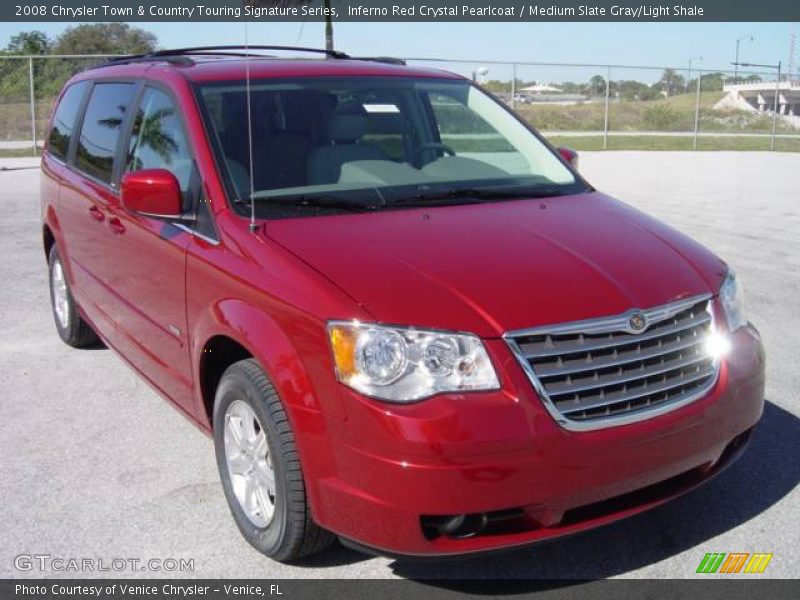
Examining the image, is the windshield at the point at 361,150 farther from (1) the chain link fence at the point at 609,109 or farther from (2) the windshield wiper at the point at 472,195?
(1) the chain link fence at the point at 609,109

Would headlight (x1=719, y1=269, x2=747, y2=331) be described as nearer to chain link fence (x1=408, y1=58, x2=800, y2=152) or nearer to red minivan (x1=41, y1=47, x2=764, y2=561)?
red minivan (x1=41, y1=47, x2=764, y2=561)

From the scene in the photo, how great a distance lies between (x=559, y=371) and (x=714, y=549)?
42.8 inches

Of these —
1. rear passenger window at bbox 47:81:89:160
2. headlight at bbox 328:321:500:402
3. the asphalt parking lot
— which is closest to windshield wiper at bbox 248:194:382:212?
headlight at bbox 328:321:500:402

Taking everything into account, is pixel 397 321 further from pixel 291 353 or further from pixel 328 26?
pixel 328 26

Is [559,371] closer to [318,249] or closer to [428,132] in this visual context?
[318,249]

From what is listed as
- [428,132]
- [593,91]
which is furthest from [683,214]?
[593,91]

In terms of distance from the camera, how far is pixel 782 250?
360 inches

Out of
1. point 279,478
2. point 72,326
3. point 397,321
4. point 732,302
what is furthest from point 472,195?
point 72,326

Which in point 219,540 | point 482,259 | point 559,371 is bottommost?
point 219,540

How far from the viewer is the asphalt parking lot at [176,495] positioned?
334 centimetres

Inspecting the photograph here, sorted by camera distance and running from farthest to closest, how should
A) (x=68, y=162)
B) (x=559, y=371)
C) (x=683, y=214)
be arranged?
(x=683, y=214) < (x=68, y=162) < (x=559, y=371)

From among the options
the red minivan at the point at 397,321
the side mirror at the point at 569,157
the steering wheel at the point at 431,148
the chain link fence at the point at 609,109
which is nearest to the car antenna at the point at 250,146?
the red minivan at the point at 397,321

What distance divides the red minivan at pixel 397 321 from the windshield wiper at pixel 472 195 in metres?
0.01

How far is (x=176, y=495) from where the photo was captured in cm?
393
